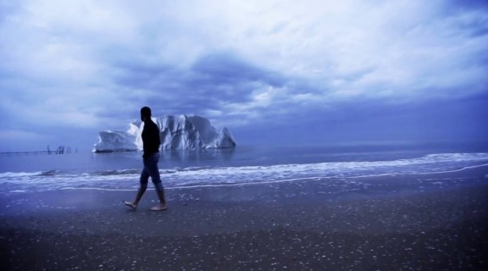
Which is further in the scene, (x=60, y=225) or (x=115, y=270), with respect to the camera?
(x=60, y=225)

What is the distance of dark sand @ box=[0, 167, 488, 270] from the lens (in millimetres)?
2756

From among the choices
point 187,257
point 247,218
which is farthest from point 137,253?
point 247,218

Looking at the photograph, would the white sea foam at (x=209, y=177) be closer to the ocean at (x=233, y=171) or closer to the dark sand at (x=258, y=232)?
the ocean at (x=233, y=171)

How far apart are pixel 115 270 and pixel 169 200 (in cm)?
363

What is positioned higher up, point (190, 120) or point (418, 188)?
point (190, 120)

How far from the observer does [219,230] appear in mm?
3834

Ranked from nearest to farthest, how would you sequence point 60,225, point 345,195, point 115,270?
1. point 115,270
2. point 60,225
3. point 345,195

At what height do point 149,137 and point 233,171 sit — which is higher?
point 149,137

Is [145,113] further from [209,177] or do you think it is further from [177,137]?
[177,137]

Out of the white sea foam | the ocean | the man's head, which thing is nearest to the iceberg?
the ocean

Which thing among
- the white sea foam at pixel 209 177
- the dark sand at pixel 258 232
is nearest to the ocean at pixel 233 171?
the white sea foam at pixel 209 177

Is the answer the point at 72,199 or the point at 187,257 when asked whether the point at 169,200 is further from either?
the point at 187,257

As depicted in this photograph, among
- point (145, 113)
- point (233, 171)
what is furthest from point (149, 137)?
point (233, 171)

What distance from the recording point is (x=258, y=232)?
3.68m
